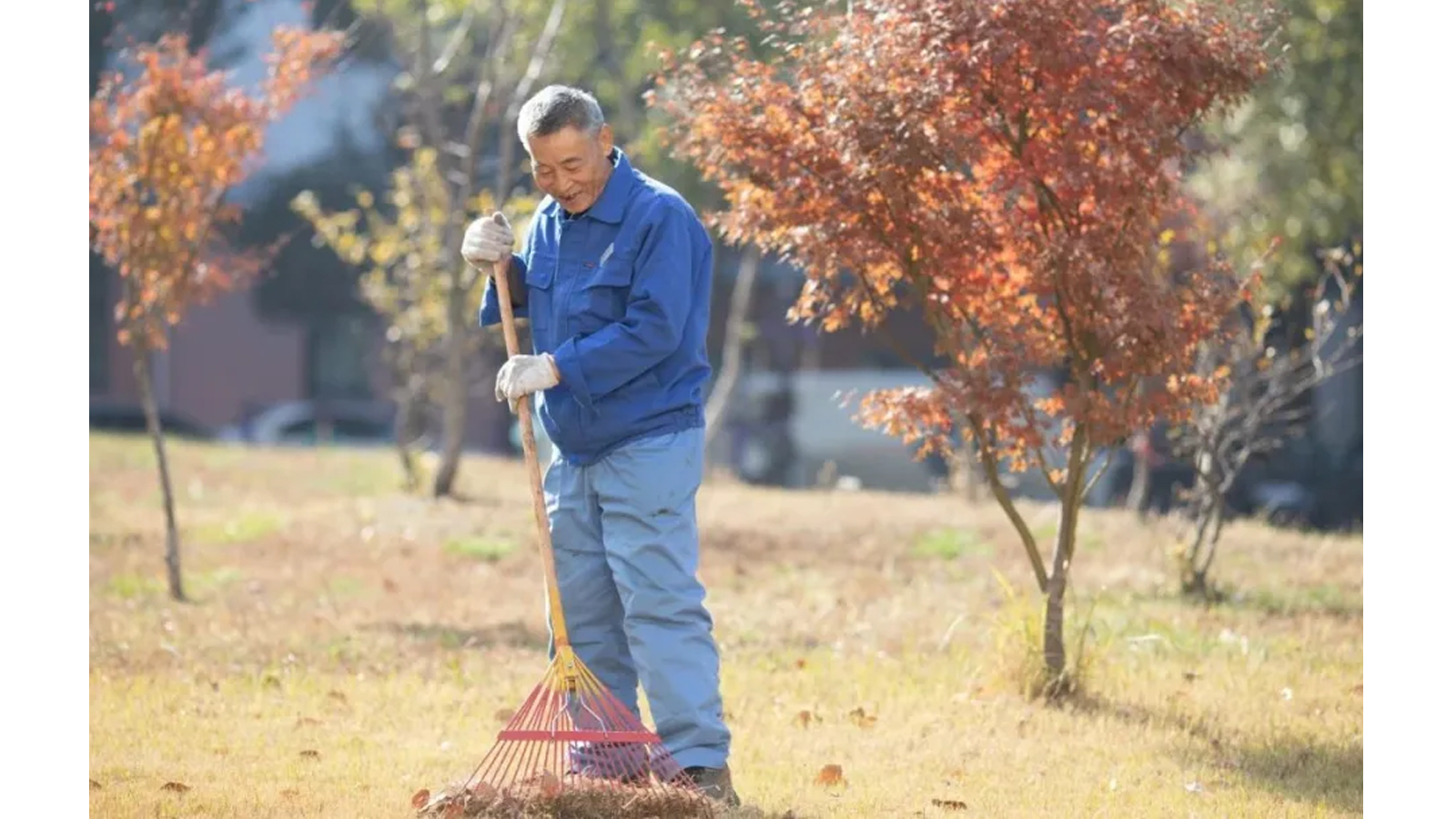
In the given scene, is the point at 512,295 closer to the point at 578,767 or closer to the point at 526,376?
the point at 526,376

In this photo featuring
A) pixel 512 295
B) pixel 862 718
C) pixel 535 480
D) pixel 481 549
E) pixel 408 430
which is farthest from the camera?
pixel 408 430

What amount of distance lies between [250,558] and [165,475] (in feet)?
5.84

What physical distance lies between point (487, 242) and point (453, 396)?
344 inches

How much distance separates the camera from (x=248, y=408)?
104ft

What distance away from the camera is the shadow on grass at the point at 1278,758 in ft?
17.8

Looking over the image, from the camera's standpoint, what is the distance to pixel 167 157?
915 cm

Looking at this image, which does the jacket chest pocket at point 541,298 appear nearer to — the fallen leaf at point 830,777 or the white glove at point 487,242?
the white glove at point 487,242

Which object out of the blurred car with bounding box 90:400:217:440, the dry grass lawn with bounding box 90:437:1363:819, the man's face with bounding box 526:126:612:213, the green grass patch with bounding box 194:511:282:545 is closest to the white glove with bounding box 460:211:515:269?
the man's face with bounding box 526:126:612:213

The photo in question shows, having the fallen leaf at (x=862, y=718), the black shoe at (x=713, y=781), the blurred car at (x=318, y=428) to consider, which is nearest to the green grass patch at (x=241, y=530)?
the fallen leaf at (x=862, y=718)

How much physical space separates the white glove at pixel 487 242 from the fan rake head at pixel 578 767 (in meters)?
1.03

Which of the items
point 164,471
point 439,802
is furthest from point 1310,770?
point 164,471

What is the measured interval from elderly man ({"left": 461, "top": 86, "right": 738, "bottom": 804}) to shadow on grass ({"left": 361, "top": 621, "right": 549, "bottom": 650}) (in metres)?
3.12
